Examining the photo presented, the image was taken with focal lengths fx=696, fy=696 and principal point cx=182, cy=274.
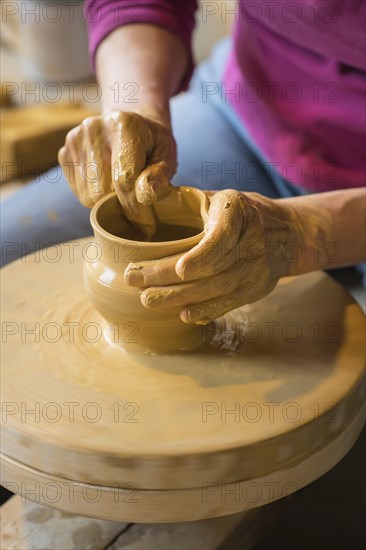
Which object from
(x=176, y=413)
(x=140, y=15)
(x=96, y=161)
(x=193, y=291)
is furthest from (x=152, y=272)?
(x=140, y=15)

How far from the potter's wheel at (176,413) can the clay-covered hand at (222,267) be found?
9 centimetres

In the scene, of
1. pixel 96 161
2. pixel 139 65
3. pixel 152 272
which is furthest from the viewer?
pixel 139 65

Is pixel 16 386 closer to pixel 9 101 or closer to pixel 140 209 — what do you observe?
pixel 140 209

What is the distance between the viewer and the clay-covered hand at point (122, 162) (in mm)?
1037

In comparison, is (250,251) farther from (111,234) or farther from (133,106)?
(133,106)

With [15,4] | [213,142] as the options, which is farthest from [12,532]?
[15,4]

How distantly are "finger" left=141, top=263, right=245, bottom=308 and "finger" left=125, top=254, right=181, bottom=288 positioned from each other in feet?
0.04

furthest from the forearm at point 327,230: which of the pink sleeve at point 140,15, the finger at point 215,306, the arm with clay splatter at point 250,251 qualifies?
the pink sleeve at point 140,15

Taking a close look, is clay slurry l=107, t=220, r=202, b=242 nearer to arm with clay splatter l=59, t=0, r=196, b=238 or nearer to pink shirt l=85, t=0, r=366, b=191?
arm with clay splatter l=59, t=0, r=196, b=238

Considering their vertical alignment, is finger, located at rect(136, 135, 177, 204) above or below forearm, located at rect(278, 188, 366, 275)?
above

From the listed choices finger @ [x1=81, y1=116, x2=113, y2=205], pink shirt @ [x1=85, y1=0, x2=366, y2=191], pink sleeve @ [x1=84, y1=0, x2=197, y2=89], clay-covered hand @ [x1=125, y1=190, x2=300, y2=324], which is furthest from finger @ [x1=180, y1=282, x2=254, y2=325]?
pink sleeve @ [x1=84, y1=0, x2=197, y2=89]

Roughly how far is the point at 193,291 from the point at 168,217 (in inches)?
8.2

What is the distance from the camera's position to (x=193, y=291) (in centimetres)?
91

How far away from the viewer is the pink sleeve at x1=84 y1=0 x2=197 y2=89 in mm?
1479
